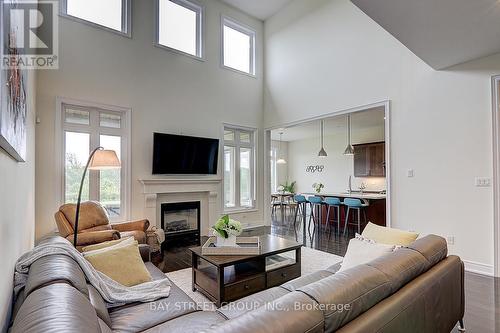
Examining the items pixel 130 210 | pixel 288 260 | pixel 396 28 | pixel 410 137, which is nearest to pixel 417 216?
pixel 410 137

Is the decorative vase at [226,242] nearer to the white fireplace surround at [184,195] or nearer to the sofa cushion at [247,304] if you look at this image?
the sofa cushion at [247,304]

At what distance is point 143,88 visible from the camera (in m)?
5.07

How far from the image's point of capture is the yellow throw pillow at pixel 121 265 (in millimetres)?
1946

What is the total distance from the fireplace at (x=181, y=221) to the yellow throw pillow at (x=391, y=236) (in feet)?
12.2

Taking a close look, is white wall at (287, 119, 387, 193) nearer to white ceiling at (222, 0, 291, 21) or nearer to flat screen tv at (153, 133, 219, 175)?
white ceiling at (222, 0, 291, 21)

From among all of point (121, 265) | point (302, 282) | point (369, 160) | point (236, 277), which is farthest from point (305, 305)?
point (369, 160)

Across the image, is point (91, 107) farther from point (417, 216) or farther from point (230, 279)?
point (417, 216)

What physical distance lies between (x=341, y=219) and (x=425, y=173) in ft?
9.03

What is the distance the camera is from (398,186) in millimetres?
4324

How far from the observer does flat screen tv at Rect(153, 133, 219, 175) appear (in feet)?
16.9

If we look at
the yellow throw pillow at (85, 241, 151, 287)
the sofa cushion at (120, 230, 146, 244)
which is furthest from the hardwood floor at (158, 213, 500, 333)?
the yellow throw pillow at (85, 241, 151, 287)

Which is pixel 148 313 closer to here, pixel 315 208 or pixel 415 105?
pixel 415 105

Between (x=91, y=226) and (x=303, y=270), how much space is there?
3085 millimetres

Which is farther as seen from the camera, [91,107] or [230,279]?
[91,107]
